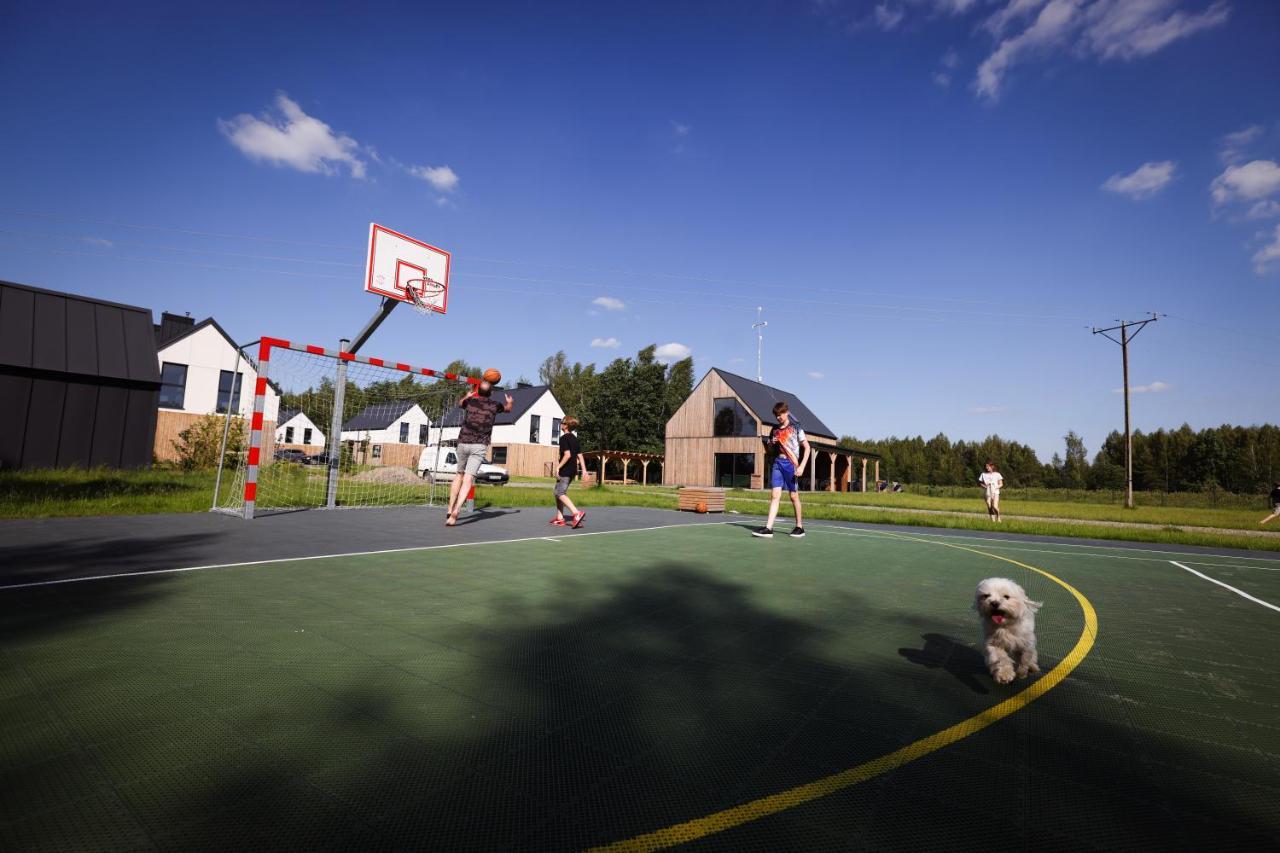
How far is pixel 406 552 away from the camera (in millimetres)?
6582

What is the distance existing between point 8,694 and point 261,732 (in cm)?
126

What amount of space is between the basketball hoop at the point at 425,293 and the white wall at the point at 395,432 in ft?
9.01

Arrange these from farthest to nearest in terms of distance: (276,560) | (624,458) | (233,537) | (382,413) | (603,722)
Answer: (624,458) → (382,413) → (233,537) → (276,560) → (603,722)

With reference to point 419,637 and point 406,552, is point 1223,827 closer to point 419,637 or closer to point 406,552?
point 419,637

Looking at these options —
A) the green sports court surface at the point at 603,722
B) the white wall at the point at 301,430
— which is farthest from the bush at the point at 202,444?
the green sports court surface at the point at 603,722

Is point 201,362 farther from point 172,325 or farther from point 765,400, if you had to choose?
point 765,400

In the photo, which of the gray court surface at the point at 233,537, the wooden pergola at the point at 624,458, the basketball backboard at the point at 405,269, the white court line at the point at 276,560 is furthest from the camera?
the wooden pergola at the point at 624,458

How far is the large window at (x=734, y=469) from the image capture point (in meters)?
33.8

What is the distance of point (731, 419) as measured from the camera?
112 ft

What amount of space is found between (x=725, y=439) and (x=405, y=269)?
2375 centimetres

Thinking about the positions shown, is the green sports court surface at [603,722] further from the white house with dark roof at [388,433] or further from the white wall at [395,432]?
the white wall at [395,432]

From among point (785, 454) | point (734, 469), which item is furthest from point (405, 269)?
point (734, 469)

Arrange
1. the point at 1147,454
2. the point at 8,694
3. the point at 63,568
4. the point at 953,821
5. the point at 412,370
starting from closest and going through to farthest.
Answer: the point at 953,821 < the point at 8,694 < the point at 63,568 < the point at 412,370 < the point at 1147,454

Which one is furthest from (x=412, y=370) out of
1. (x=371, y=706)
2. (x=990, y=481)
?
(x=990, y=481)
